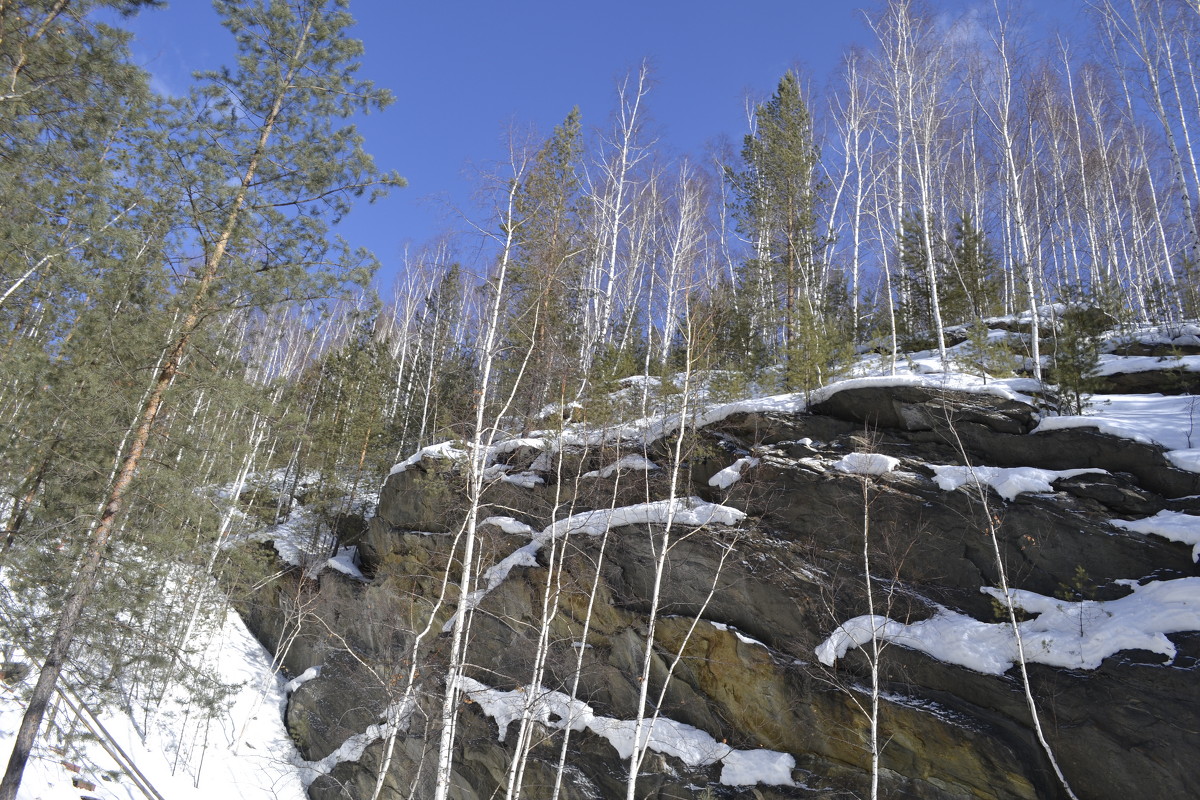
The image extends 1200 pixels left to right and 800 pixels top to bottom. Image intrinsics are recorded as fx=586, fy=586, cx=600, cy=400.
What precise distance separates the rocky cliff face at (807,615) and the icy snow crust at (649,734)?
0.08m

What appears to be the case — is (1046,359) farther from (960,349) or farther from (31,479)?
(31,479)

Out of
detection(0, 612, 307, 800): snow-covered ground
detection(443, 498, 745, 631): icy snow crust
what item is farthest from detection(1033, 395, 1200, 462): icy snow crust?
detection(0, 612, 307, 800): snow-covered ground

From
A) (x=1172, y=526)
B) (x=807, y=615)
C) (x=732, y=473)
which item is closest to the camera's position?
(x=1172, y=526)

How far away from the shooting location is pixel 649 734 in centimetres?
858

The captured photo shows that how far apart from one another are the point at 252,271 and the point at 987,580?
11225 millimetres

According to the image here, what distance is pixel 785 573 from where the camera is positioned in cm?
986

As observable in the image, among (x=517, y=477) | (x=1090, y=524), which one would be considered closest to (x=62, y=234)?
(x=517, y=477)

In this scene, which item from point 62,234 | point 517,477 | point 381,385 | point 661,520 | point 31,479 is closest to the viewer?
point 62,234

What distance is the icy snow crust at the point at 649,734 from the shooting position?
8570 millimetres

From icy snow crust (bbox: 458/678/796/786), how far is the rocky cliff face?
78 millimetres

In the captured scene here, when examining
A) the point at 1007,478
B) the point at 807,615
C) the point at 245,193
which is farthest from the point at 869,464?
the point at 245,193

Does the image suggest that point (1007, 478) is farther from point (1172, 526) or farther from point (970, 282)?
point (970, 282)

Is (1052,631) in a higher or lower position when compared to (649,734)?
higher

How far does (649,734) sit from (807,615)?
308cm
